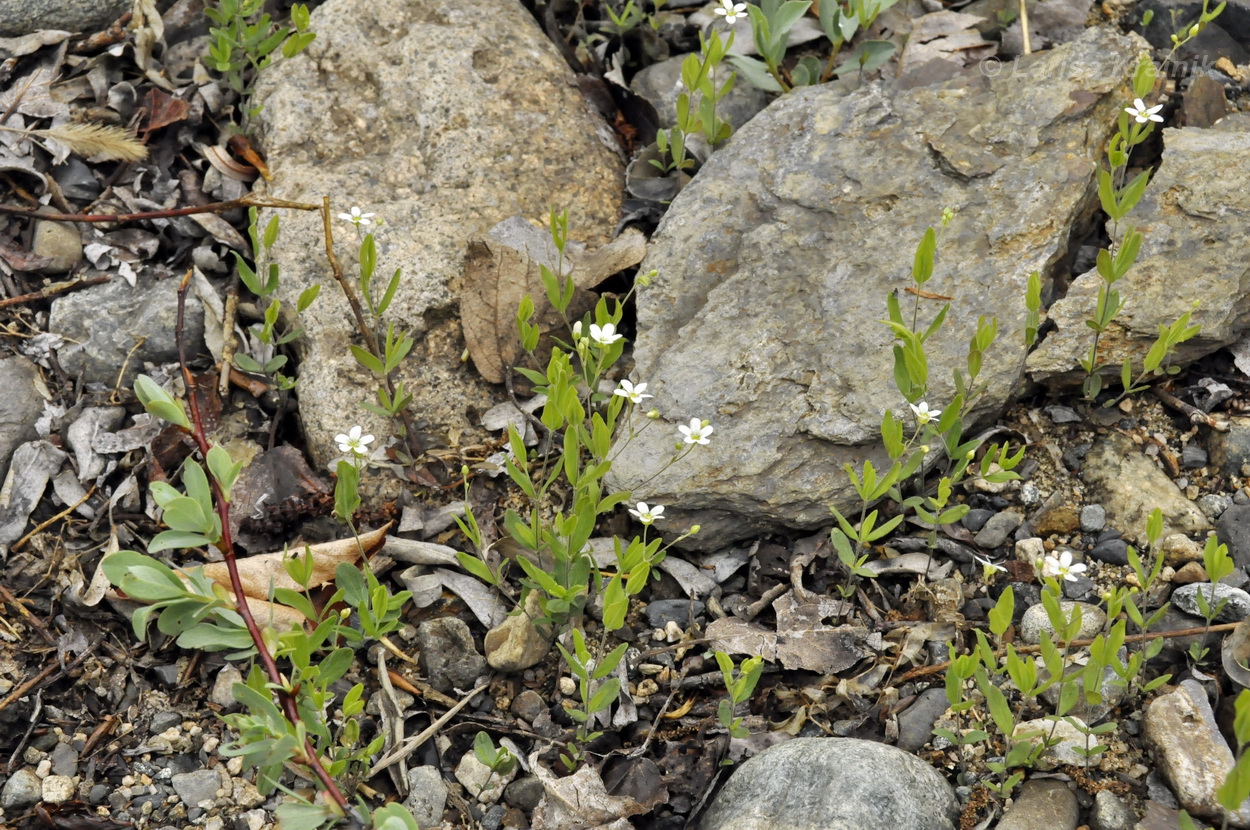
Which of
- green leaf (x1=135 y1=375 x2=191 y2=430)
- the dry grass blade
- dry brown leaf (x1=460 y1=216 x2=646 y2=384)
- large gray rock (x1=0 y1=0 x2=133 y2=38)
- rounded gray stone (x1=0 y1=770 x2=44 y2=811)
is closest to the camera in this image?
green leaf (x1=135 y1=375 x2=191 y2=430)

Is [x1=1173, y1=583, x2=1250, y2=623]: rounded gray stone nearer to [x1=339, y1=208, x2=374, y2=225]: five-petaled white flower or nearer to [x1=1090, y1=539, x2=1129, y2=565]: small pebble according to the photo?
[x1=1090, y1=539, x2=1129, y2=565]: small pebble

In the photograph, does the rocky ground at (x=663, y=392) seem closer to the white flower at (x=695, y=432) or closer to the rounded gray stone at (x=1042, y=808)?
the rounded gray stone at (x=1042, y=808)

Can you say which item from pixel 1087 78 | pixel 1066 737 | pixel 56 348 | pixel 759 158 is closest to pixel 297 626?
pixel 56 348

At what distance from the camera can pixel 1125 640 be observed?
3.33 metres

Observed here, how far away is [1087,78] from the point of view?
4.21 metres

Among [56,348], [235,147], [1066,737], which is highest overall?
[235,147]

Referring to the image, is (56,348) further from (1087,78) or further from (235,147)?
(1087,78)

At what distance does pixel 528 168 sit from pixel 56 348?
2.03 meters

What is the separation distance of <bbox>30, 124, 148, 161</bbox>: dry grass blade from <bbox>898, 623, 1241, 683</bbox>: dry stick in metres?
3.69

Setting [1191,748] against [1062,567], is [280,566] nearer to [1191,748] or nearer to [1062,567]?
[1062,567]

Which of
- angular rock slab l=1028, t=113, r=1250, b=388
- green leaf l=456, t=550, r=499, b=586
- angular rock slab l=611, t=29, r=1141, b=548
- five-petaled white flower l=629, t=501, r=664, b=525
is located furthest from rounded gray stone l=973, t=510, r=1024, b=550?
green leaf l=456, t=550, r=499, b=586

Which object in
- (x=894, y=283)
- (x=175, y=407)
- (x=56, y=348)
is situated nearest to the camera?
(x=175, y=407)

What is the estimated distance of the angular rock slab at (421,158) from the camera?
164 inches

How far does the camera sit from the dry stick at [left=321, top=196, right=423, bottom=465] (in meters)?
3.86
